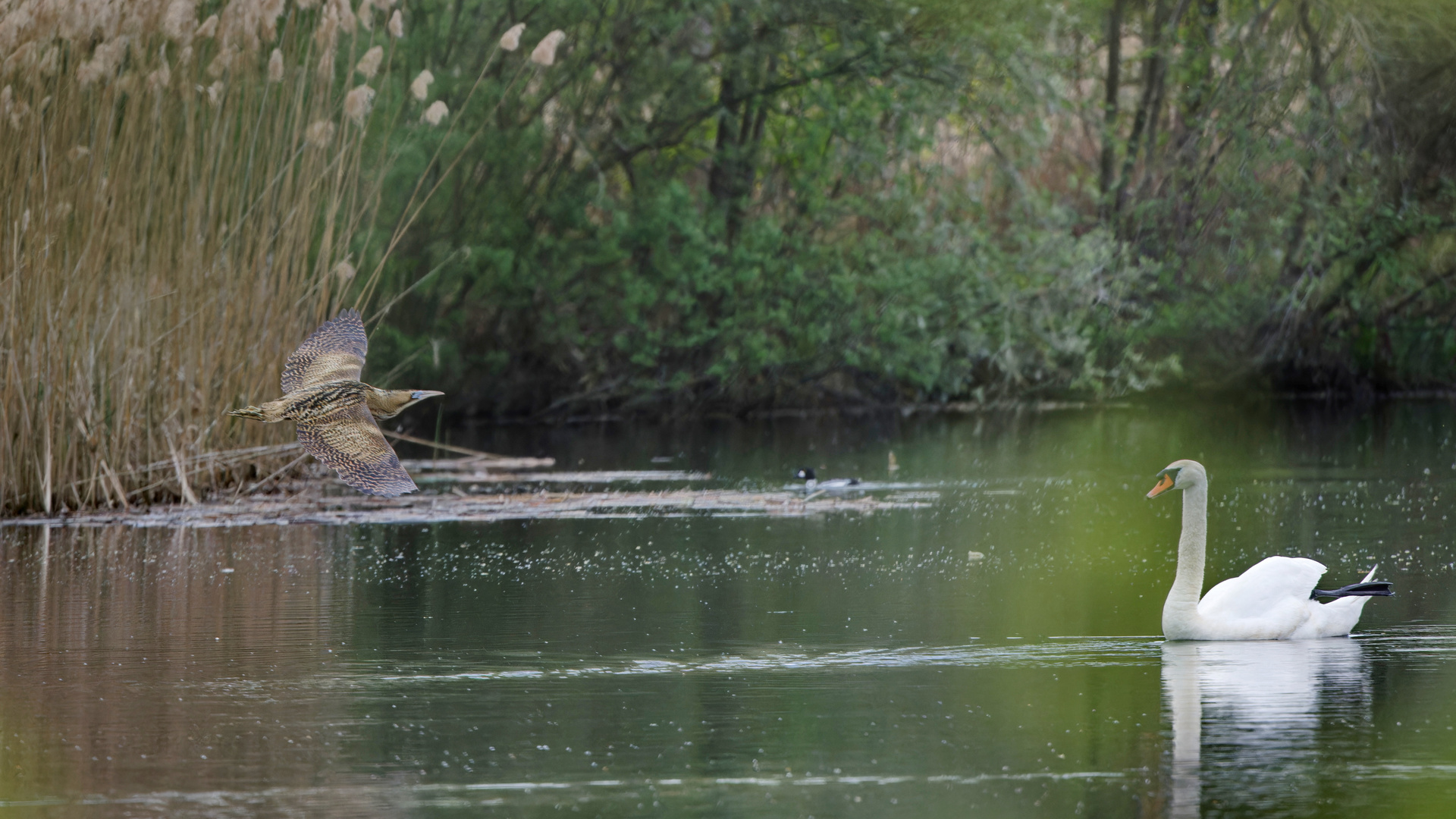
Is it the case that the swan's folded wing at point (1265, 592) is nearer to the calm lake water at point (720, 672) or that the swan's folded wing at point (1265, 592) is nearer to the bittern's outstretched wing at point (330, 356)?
the calm lake water at point (720, 672)

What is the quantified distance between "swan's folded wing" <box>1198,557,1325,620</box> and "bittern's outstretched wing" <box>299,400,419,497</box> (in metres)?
3.23

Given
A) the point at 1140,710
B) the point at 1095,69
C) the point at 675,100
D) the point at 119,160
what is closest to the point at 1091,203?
the point at 1095,69

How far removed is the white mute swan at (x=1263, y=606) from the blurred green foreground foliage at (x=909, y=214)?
16987 millimetres

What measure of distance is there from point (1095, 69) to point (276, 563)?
2209 centimetres

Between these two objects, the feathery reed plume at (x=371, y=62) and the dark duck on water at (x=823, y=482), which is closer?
the feathery reed plume at (x=371, y=62)

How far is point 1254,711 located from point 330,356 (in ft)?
14.3

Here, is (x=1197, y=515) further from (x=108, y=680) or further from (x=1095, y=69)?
(x=1095, y=69)

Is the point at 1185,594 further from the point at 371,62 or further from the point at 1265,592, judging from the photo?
the point at 371,62

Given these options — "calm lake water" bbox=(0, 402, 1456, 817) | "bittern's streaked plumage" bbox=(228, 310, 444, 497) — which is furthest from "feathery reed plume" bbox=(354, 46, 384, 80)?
"bittern's streaked plumage" bbox=(228, 310, 444, 497)

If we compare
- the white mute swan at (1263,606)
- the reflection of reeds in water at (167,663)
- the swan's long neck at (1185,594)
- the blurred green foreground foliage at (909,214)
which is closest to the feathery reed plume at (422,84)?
the reflection of reeds in water at (167,663)

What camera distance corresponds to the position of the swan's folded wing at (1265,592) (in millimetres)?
7781

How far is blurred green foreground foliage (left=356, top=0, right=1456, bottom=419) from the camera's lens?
25328mm

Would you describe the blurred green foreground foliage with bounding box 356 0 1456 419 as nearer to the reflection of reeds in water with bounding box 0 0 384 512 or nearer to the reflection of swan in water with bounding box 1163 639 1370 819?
the reflection of reeds in water with bounding box 0 0 384 512

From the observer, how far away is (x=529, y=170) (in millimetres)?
25016
